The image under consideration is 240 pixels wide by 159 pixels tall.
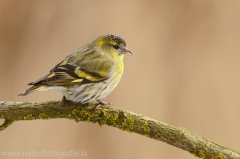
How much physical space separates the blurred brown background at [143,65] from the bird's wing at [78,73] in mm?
842

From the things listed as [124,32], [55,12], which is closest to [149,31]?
[124,32]

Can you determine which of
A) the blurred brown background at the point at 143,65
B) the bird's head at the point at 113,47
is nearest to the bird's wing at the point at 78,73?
the bird's head at the point at 113,47

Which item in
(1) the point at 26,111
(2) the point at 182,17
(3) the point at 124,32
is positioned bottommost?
(1) the point at 26,111

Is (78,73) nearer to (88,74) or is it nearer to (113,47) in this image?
(88,74)

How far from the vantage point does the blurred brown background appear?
2195 millimetres

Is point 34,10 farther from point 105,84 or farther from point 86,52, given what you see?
point 105,84

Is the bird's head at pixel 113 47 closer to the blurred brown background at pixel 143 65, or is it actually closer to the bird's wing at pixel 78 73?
the bird's wing at pixel 78 73

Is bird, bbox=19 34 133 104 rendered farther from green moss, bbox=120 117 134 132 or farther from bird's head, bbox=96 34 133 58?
green moss, bbox=120 117 134 132

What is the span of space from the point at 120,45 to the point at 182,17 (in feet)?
3.05

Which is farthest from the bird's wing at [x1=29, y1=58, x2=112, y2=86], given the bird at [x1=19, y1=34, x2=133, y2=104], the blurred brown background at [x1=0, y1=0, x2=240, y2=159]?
the blurred brown background at [x1=0, y1=0, x2=240, y2=159]

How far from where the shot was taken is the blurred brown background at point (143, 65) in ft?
7.20

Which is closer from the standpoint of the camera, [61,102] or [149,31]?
[61,102]

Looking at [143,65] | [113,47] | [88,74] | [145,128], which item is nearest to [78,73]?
[88,74]

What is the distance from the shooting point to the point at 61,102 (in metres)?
1.33
